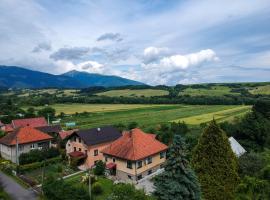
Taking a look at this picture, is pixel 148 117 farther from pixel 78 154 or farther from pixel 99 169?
pixel 99 169

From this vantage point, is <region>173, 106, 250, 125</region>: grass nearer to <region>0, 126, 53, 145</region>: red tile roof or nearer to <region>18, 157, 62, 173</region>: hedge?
<region>18, 157, 62, 173</region>: hedge

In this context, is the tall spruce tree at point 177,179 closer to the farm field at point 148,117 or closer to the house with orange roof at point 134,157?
the house with orange roof at point 134,157

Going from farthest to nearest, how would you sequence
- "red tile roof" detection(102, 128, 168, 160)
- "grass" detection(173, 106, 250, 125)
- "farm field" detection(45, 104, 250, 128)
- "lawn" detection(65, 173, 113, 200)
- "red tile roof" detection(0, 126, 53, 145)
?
"farm field" detection(45, 104, 250, 128) → "grass" detection(173, 106, 250, 125) → "red tile roof" detection(0, 126, 53, 145) → "red tile roof" detection(102, 128, 168, 160) → "lawn" detection(65, 173, 113, 200)

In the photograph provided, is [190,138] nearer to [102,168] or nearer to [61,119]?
[102,168]

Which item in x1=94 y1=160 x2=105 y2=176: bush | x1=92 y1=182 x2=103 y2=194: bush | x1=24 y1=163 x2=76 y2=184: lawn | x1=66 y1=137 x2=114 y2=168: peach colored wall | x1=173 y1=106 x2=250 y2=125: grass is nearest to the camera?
x1=92 y1=182 x2=103 y2=194: bush

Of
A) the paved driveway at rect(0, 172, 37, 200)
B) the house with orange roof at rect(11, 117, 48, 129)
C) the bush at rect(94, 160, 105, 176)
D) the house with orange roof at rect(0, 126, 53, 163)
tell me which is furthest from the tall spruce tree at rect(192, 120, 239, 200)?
the house with orange roof at rect(11, 117, 48, 129)

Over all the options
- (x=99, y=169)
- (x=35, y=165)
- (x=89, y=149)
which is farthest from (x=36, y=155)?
(x=99, y=169)

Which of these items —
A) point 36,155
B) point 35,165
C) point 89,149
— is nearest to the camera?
point 35,165
